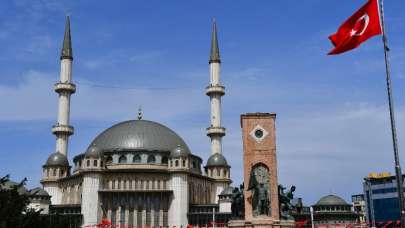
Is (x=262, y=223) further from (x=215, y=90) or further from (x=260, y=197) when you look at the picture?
(x=215, y=90)

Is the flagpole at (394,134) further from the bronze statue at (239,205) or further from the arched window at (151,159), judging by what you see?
the arched window at (151,159)

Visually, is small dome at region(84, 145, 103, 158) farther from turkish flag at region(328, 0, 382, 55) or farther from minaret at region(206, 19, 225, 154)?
turkish flag at region(328, 0, 382, 55)

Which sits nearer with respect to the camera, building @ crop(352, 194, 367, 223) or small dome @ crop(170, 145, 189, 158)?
small dome @ crop(170, 145, 189, 158)

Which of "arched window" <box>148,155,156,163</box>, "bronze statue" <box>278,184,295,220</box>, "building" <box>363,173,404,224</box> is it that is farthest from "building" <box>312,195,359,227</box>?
"bronze statue" <box>278,184,295,220</box>

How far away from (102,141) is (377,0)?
83.7m

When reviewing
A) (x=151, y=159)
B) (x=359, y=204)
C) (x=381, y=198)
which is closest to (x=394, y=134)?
(x=151, y=159)

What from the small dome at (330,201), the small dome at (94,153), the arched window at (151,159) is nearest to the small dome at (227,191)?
the arched window at (151,159)

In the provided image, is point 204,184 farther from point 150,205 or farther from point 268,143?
point 268,143

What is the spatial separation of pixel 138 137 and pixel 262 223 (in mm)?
60996

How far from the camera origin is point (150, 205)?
9238 centimetres

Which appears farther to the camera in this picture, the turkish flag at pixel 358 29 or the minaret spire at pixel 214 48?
the minaret spire at pixel 214 48

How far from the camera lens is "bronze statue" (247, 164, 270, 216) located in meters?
43.7

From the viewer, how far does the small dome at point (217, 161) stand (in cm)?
10112

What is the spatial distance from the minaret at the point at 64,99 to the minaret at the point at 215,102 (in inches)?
992
